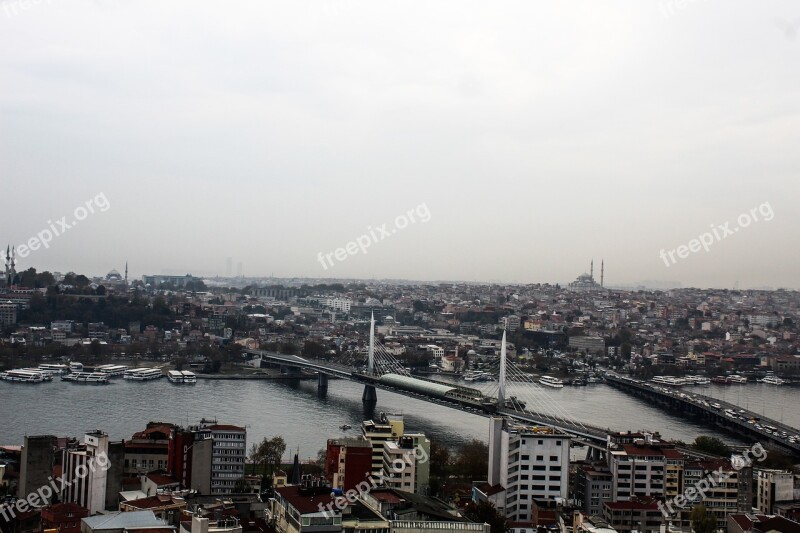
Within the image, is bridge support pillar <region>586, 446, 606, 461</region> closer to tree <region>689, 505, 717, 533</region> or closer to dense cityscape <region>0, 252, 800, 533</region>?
dense cityscape <region>0, 252, 800, 533</region>

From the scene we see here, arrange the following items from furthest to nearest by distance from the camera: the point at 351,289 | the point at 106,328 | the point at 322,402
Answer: the point at 351,289 < the point at 106,328 < the point at 322,402

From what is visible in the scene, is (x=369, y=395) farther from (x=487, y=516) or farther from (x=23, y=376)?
(x=487, y=516)

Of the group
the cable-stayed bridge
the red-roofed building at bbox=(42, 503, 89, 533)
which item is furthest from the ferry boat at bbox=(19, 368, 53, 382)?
the red-roofed building at bbox=(42, 503, 89, 533)

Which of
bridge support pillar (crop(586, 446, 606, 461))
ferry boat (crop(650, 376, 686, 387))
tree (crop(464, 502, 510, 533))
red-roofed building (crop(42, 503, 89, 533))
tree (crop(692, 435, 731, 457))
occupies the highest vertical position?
red-roofed building (crop(42, 503, 89, 533))

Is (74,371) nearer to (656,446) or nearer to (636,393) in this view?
(636,393)

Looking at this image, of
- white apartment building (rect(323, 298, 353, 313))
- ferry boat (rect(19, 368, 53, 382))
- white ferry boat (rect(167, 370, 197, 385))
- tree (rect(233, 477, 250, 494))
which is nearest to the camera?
tree (rect(233, 477, 250, 494))

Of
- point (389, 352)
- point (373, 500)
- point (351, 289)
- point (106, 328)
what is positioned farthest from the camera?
point (351, 289)

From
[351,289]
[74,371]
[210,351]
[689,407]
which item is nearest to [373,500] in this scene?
[689,407]
